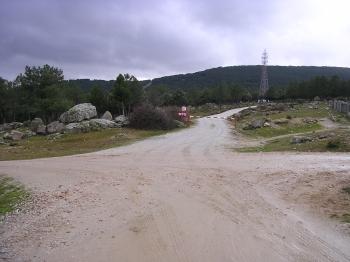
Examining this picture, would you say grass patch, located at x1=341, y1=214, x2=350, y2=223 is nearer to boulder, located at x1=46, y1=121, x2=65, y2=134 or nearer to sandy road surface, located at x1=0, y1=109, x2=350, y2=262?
sandy road surface, located at x1=0, y1=109, x2=350, y2=262

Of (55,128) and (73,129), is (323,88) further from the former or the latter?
(73,129)

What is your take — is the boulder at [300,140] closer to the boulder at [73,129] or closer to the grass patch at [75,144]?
the grass patch at [75,144]

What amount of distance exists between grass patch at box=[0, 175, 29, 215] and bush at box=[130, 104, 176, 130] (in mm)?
27602

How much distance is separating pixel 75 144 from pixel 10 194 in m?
19.9

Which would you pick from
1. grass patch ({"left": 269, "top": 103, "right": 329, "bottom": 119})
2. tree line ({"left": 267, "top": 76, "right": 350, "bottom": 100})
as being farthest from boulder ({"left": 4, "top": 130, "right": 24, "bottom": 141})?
tree line ({"left": 267, "top": 76, "right": 350, "bottom": 100})

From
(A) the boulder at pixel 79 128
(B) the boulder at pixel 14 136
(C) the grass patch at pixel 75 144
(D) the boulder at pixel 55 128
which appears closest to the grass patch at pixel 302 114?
(C) the grass patch at pixel 75 144

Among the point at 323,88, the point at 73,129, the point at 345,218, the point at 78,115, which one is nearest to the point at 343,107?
the point at 78,115

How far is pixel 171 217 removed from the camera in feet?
36.2

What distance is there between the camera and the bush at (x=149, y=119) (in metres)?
45.7

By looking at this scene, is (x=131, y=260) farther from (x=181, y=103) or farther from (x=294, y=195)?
(x=181, y=103)

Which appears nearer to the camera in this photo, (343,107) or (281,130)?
(281,130)

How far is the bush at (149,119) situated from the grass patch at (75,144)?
1739mm

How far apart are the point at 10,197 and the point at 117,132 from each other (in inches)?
1058

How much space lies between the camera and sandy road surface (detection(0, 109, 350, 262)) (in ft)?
28.4
